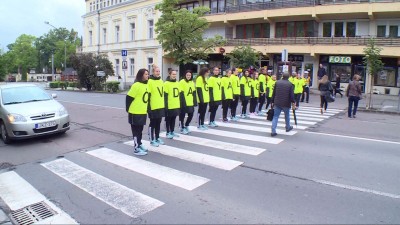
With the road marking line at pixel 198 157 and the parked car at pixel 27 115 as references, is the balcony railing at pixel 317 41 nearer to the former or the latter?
the road marking line at pixel 198 157

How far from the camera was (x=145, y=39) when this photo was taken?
45125mm

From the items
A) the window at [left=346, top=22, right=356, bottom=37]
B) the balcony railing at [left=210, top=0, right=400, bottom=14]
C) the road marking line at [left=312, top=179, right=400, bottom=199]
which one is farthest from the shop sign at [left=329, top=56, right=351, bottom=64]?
the road marking line at [left=312, top=179, right=400, bottom=199]

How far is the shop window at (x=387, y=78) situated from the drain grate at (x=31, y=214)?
29.7 meters

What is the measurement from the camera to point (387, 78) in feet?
93.5

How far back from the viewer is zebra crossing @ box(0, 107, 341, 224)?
5.00 meters

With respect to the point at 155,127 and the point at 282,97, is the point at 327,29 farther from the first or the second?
the point at 155,127

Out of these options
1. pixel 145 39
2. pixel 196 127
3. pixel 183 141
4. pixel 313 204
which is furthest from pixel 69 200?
pixel 145 39

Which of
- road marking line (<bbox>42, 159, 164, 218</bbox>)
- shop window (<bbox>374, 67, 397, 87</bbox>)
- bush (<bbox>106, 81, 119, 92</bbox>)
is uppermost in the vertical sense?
shop window (<bbox>374, 67, 397, 87</bbox>)

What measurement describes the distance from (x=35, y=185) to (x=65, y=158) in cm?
166

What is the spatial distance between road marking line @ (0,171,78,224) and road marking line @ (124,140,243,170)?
2875 mm

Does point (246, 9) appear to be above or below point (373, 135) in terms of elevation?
above

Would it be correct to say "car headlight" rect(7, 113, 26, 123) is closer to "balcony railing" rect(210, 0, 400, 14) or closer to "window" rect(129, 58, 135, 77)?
"balcony railing" rect(210, 0, 400, 14)

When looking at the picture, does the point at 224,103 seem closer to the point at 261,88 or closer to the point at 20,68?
the point at 261,88

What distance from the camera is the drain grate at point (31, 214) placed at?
4562 mm
